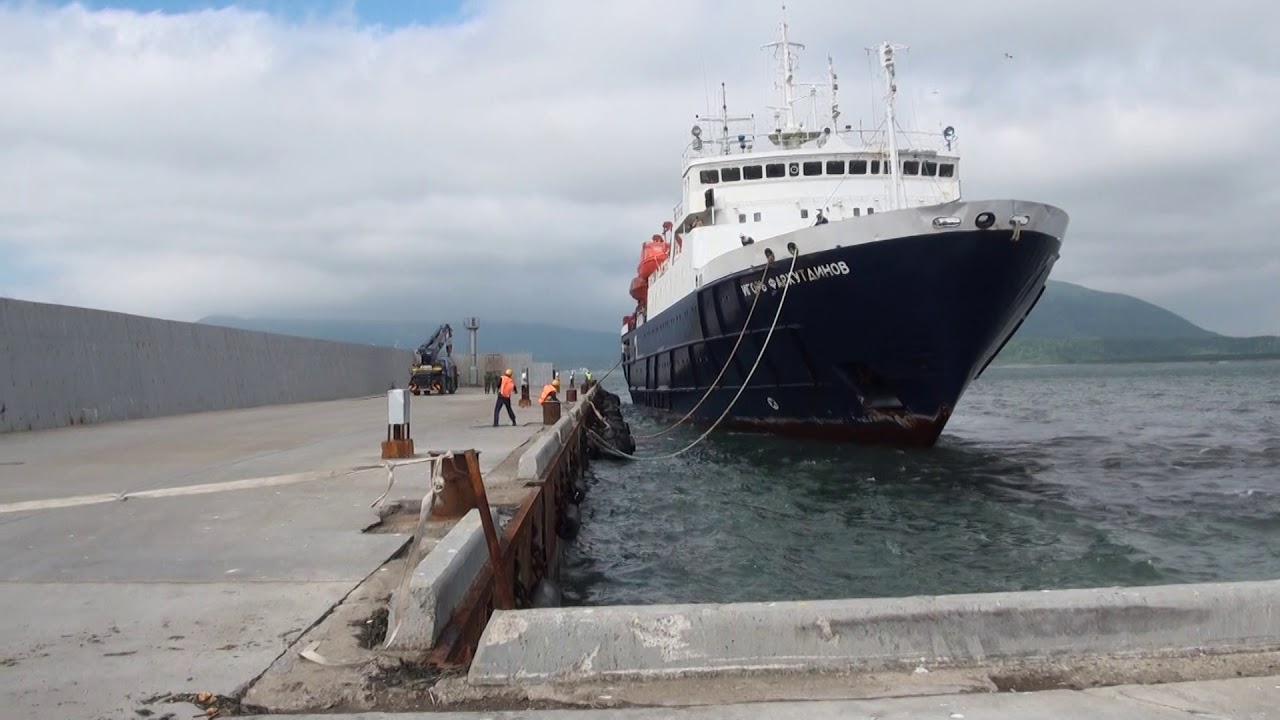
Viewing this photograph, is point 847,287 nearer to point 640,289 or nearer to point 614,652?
point 614,652

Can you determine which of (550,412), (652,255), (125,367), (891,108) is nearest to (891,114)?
(891,108)

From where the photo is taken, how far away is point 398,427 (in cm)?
929

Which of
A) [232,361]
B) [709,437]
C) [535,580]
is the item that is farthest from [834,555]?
[232,361]

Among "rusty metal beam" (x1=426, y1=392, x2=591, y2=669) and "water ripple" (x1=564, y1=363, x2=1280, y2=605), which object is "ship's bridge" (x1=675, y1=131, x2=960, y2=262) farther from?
"rusty metal beam" (x1=426, y1=392, x2=591, y2=669)

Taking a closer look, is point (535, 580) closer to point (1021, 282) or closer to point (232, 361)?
point (1021, 282)

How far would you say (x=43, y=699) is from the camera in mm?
2795

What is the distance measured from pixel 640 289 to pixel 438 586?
2572 cm

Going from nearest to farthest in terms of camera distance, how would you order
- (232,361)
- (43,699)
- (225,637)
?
(43,699)
(225,637)
(232,361)

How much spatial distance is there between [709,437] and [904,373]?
Result: 5481 mm

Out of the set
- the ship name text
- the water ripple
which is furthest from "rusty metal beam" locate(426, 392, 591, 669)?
the ship name text

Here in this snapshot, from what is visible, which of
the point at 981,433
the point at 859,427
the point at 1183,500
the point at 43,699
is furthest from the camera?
the point at 981,433

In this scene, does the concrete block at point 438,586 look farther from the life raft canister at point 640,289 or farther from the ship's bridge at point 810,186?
the life raft canister at point 640,289

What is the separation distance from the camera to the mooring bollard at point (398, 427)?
9.14 metres

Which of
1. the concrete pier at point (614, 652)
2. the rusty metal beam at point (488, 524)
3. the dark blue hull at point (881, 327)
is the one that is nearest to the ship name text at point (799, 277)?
A: the dark blue hull at point (881, 327)
